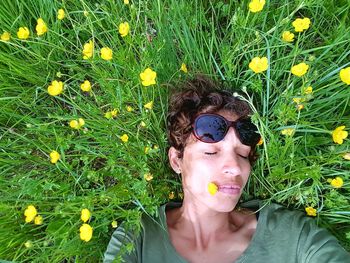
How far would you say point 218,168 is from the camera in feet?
5.71

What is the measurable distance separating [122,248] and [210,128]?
604 mm

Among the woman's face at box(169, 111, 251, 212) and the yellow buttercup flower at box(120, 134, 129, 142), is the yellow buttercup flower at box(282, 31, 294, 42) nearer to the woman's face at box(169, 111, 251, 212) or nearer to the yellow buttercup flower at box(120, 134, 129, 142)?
the woman's face at box(169, 111, 251, 212)

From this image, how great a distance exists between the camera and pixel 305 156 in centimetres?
193

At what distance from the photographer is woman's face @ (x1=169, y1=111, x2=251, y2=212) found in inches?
68.3

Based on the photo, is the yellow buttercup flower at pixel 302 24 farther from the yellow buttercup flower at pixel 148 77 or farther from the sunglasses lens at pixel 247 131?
the yellow buttercup flower at pixel 148 77

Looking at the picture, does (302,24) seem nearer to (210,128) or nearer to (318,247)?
(210,128)

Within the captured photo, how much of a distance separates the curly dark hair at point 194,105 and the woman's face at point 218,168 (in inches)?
1.7

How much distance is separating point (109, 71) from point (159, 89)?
28 centimetres

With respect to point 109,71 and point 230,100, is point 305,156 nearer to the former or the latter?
point 230,100

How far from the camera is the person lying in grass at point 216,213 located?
175 cm

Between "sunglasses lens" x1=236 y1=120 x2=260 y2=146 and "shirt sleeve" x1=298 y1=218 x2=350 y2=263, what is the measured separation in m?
0.45

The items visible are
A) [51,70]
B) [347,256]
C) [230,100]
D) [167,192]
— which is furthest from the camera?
[51,70]

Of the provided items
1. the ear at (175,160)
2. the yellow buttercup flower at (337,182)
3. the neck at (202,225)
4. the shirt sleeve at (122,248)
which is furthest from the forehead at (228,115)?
the shirt sleeve at (122,248)

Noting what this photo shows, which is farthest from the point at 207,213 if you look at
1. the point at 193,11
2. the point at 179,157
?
the point at 193,11
